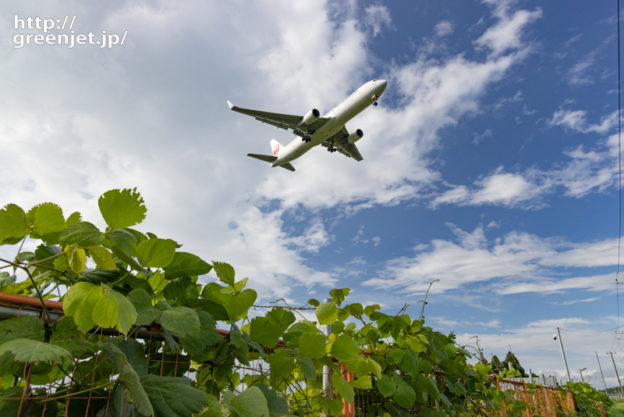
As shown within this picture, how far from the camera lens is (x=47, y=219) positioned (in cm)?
70

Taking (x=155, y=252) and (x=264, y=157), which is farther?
(x=264, y=157)

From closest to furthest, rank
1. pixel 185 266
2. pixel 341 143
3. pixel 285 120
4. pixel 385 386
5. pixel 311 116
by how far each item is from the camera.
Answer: pixel 185 266
pixel 385 386
pixel 311 116
pixel 285 120
pixel 341 143

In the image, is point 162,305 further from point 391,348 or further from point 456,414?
point 456,414

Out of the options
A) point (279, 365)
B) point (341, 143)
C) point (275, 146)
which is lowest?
point (279, 365)

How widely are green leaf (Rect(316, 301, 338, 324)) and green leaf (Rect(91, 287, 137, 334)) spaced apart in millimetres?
816

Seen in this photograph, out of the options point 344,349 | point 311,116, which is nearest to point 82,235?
point 344,349

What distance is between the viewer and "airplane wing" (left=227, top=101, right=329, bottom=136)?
19203mm

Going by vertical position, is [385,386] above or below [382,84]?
below

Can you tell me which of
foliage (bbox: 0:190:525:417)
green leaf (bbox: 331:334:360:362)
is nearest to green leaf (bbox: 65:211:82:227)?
foliage (bbox: 0:190:525:417)

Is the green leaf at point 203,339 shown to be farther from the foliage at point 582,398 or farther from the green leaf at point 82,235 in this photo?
the foliage at point 582,398

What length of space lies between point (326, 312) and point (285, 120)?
1925 cm

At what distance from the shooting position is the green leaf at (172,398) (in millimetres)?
616

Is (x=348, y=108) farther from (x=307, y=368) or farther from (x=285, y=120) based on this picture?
(x=307, y=368)

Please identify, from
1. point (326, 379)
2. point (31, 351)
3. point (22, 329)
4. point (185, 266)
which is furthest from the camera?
point (326, 379)
